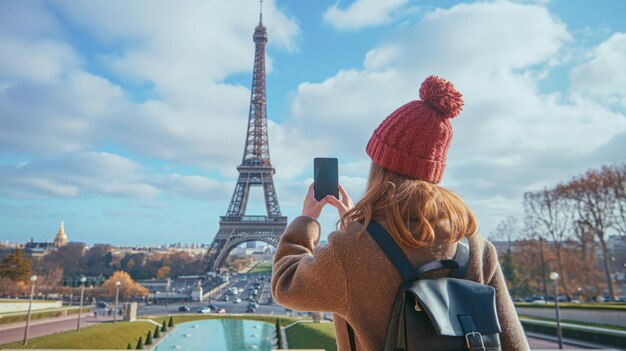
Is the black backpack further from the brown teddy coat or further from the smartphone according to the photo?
the smartphone

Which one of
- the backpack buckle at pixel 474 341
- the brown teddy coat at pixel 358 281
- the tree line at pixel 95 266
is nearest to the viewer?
the backpack buckle at pixel 474 341

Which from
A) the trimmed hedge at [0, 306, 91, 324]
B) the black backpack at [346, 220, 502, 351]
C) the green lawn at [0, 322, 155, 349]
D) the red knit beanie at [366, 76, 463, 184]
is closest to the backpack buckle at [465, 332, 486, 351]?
the black backpack at [346, 220, 502, 351]

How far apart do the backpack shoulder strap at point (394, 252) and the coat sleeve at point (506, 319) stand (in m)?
0.37

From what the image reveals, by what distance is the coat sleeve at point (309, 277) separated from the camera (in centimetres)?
131

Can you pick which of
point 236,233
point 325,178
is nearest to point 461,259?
point 325,178

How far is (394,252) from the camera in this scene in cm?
129

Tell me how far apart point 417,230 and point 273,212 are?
1422 inches

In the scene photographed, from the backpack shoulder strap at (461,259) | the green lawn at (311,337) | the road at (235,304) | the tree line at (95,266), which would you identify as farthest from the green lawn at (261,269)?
the backpack shoulder strap at (461,259)

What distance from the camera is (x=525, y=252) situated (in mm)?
30078

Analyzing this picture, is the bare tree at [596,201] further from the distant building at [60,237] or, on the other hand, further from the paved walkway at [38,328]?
the distant building at [60,237]

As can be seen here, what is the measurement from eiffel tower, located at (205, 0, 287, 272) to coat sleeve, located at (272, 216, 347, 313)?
1266 inches

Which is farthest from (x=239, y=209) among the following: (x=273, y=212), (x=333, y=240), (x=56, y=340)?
(x=333, y=240)

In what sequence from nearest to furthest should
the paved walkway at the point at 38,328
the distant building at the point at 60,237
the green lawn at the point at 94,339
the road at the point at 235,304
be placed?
the green lawn at the point at 94,339 → the paved walkway at the point at 38,328 → the road at the point at 235,304 → the distant building at the point at 60,237

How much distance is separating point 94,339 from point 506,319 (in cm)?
1850
